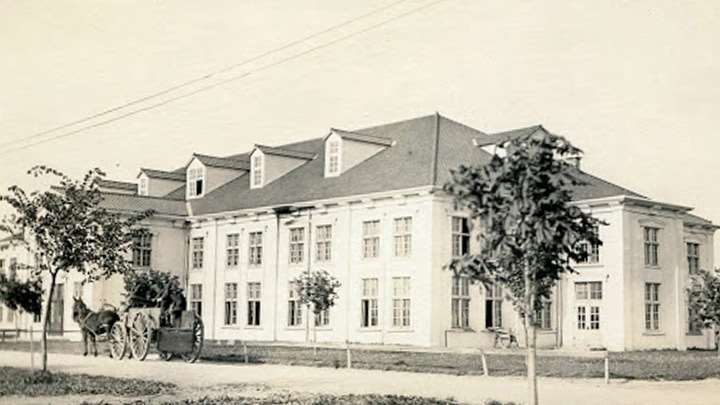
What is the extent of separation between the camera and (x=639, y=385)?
18.4 meters

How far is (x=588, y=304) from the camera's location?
36.2 metres

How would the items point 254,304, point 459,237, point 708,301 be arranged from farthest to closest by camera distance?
1. point 254,304
2. point 459,237
3. point 708,301

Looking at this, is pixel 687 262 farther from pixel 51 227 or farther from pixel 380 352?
pixel 51 227

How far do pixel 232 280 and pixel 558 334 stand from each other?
15.3 meters

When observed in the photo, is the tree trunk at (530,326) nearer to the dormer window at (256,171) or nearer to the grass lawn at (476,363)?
the grass lawn at (476,363)

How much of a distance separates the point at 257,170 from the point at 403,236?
40.0 ft

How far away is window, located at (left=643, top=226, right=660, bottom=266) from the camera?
36.4 meters

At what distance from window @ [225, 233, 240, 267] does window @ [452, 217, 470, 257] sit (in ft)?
41.1

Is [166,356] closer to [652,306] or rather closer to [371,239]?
[371,239]

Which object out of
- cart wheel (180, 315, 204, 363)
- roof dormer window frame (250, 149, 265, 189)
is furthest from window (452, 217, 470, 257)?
roof dormer window frame (250, 149, 265, 189)

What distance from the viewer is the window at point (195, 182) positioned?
48469mm

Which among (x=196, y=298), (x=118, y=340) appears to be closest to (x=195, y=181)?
(x=196, y=298)

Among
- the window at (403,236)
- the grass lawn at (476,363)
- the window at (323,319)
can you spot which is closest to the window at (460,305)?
the window at (403,236)

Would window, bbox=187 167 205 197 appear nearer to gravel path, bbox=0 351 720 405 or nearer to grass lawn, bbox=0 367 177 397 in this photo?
gravel path, bbox=0 351 720 405
